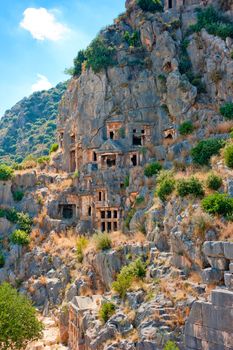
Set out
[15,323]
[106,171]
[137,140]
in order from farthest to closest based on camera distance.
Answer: [137,140] < [106,171] < [15,323]

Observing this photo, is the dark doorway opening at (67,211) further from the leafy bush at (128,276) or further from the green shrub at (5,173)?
the leafy bush at (128,276)

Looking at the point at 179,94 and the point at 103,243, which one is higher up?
the point at 179,94

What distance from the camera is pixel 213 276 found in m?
21.3

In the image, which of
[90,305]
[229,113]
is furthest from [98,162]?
[90,305]

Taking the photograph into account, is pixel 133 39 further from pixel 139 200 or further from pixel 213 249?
pixel 213 249

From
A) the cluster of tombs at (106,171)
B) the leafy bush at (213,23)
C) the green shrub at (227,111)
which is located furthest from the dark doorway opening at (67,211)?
the leafy bush at (213,23)

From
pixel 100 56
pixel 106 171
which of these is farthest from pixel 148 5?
pixel 106 171

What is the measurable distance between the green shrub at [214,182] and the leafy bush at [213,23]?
760 inches

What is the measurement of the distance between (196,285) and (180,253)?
2.84 metres

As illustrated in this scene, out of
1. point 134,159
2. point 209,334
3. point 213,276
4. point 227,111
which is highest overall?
point 227,111

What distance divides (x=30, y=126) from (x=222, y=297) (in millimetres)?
88562

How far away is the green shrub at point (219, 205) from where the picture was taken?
23.8m

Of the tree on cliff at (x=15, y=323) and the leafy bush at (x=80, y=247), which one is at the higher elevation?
the leafy bush at (x=80, y=247)

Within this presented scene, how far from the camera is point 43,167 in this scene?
4744cm
